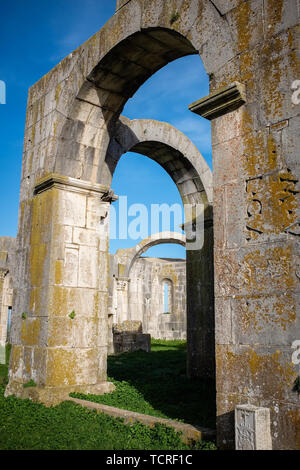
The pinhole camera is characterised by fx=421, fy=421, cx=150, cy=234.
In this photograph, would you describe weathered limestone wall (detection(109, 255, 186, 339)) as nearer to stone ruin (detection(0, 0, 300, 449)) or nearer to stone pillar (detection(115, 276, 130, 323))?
stone pillar (detection(115, 276, 130, 323))

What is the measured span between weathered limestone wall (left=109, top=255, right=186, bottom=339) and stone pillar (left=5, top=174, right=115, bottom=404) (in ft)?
48.1

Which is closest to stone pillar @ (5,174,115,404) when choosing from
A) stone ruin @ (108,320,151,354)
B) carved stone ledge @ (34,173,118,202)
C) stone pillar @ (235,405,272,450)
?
carved stone ledge @ (34,173,118,202)

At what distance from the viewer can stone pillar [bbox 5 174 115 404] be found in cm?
566

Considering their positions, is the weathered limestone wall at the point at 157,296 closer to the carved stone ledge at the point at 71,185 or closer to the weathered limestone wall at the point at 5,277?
the weathered limestone wall at the point at 5,277

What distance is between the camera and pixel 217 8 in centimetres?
391

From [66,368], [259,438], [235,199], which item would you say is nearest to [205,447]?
[259,438]

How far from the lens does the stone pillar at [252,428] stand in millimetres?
2895

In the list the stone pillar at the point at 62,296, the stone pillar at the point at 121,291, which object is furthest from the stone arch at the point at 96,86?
the stone pillar at the point at 121,291

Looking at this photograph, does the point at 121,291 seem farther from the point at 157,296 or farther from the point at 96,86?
the point at 96,86

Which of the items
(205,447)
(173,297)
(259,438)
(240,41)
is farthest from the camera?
(173,297)

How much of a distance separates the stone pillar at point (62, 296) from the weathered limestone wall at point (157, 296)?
14.7 meters

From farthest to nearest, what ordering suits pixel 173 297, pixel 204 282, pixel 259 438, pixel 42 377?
pixel 173 297 < pixel 204 282 < pixel 42 377 < pixel 259 438

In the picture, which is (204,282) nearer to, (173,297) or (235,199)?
(235,199)

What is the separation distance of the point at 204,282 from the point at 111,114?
3870 millimetres
